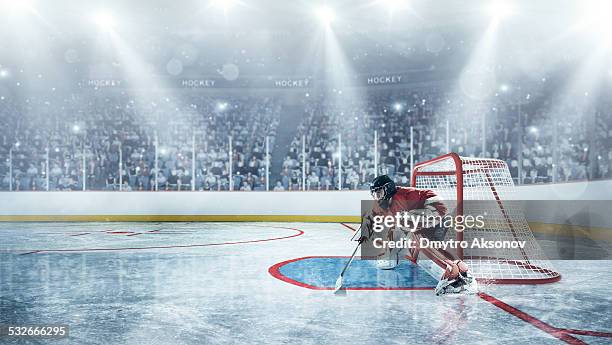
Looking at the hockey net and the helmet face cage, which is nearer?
the helmet face cage

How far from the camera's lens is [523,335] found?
3.02 metres

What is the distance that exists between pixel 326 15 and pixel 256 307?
13651 millimetres

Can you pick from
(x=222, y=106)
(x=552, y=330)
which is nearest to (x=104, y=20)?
(x=222, y=106)

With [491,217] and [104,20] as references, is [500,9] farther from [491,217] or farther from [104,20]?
[104,20]

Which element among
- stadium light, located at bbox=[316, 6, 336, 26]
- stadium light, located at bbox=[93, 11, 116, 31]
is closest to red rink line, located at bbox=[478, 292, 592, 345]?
stadium light, located at bbox=[316, 6, 336, 26]

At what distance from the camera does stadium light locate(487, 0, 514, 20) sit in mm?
14397

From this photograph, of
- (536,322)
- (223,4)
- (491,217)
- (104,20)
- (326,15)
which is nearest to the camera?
(536,322)

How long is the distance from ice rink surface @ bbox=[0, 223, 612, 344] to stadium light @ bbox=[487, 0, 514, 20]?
10.4 m

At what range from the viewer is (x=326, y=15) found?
15.9 metres

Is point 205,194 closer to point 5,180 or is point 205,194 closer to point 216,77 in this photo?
point 5,180

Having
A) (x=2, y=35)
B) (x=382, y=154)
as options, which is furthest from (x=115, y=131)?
(x=382, y=154)

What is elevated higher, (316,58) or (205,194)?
(316,58)

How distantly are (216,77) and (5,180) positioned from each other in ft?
34.8

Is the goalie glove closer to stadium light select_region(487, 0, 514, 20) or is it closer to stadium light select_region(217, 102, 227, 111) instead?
stadium light select_region(487, 0, 514, 20)
